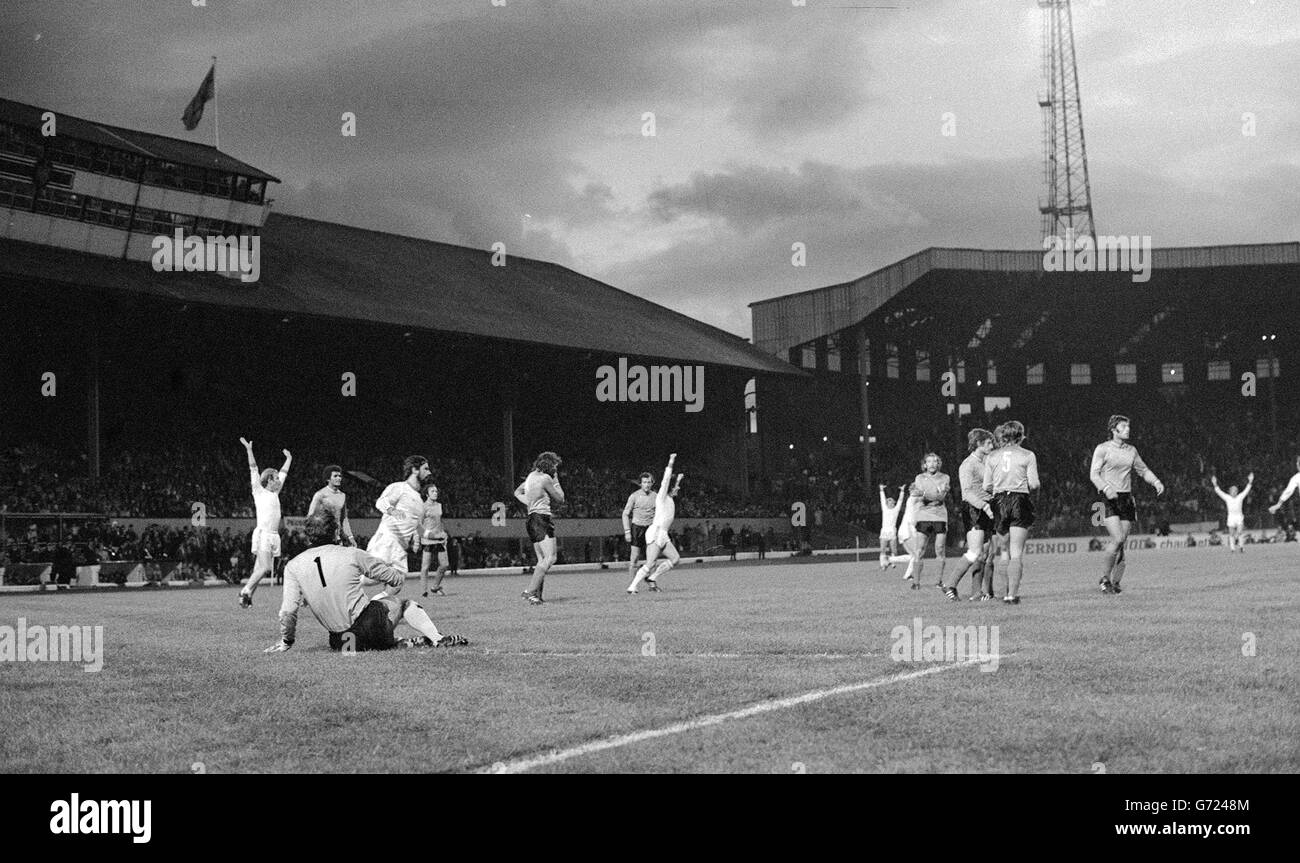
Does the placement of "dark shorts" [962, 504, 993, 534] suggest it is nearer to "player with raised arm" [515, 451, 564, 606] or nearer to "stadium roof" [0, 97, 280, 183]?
"player with raised arm" [515, 451, 564, 606]

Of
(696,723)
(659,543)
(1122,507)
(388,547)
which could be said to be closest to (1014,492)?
(1122,507)

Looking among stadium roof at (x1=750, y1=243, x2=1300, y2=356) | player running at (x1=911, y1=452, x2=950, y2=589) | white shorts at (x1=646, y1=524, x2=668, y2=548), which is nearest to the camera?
player running at (x1=911, y1=452, x2=950, y2=589)

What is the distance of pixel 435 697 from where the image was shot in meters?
8.36

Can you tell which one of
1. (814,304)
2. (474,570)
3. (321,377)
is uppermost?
(814,304)

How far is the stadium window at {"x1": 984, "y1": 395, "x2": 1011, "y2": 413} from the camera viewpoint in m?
77.8

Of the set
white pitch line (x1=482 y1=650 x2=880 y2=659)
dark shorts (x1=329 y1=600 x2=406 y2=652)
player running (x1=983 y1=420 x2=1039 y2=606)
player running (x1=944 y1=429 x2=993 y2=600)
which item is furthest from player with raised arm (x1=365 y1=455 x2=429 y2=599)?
player running (x1=983 y1=420 x2=1039 y2=606)

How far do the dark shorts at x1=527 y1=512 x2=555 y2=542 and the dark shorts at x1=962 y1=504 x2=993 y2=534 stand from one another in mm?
5487

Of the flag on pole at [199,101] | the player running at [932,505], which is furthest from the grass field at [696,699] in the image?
the flag on pole at [199,101]

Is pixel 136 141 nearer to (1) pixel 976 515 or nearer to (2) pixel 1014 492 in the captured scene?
(1) pixel 976 515

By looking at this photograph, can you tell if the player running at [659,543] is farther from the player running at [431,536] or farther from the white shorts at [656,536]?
the player running at [431,536]

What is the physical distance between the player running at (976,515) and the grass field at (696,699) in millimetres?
1774

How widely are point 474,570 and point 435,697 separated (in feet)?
109
